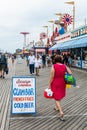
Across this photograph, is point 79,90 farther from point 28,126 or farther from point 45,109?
point 28,126

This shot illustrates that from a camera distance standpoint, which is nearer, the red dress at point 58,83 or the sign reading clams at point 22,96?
the red dress at point 58,83

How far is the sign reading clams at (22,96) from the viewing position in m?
9.20

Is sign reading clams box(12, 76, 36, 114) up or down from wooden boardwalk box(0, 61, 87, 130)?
up

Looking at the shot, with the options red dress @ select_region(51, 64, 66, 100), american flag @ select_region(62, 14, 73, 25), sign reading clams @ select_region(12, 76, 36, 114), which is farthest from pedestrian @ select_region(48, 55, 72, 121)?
american flag @ select_region(62, 14, 73, 25)

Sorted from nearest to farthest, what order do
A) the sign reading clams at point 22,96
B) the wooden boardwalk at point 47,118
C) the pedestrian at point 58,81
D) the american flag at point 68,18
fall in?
the wooden boardwalk at point 47,118 → the pedestrian at point 58,81 → the sign reading clams at point 22,96 → the american flag at point 68,18

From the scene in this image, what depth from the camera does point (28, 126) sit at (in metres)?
7.97

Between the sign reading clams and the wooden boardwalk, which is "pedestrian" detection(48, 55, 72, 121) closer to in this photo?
the wooden boardwalk

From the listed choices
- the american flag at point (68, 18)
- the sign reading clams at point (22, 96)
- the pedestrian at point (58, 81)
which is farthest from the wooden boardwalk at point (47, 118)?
the american flag at point (68, 18)

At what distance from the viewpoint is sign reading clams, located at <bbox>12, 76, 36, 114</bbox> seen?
9.20 meters

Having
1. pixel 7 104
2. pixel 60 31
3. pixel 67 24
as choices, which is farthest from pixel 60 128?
pixel 60 31

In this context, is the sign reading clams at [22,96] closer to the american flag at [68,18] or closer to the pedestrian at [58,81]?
the pedestrian at [58,81]

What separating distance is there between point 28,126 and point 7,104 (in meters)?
3.17

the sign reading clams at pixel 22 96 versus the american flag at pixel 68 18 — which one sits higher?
the american flag at pixel 68 18

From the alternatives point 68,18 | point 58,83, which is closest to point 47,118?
point 58,83
